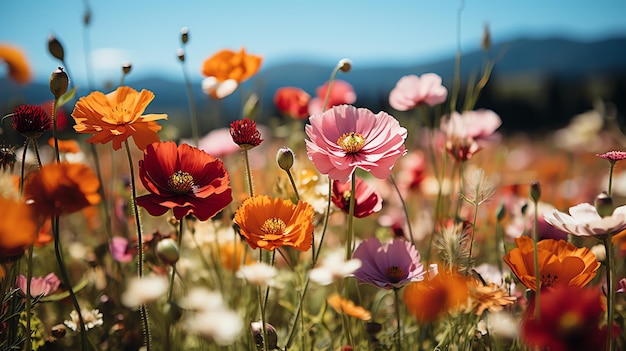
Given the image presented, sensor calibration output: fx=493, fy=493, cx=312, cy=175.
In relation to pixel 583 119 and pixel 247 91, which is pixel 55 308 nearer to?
pixel 247 91

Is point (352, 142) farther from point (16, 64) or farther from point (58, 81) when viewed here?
point (16, 64)

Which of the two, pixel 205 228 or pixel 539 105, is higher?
pixel 205 228

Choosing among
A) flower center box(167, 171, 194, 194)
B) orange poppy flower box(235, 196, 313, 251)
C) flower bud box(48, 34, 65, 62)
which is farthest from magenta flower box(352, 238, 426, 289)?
flower bud box(48, 34, 65, 62)

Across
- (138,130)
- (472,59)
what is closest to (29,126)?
(138,130)

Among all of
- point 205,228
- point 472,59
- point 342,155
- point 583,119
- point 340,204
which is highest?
point 342,155

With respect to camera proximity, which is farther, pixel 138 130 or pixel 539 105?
pixel 539 105

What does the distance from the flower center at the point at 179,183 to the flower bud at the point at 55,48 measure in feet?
0.82

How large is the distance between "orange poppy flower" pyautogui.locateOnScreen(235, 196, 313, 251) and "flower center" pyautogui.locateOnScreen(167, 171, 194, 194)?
→ 7 centimetres

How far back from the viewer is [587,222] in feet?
1.58

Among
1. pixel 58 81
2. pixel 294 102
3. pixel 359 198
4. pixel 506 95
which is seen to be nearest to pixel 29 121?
pixel 58 81

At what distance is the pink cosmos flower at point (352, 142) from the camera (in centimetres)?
54

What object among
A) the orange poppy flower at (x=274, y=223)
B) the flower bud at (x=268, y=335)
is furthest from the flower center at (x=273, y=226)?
the flower bud at (x=268, y=335)

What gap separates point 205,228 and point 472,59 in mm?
90667

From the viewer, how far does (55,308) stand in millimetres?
938
